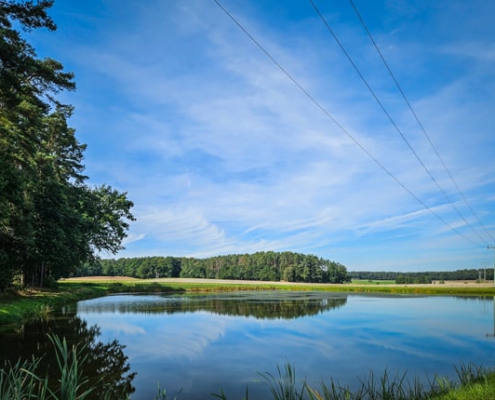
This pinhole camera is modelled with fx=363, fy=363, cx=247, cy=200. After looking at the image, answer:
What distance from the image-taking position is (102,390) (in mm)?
10219

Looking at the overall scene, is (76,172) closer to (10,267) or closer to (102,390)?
(10,267)

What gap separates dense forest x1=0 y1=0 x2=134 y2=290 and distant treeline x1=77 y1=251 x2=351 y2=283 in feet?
266

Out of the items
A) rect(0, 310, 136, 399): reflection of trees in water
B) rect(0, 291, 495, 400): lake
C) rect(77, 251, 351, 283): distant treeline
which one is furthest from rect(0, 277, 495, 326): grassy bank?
rect(77, 251, 351, 283): distant treeline

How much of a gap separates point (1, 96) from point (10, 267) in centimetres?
1209

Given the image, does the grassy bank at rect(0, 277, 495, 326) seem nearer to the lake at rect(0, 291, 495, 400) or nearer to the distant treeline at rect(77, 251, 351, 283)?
the lake at rect(0, 291, 495, 400)

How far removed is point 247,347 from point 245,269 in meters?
115

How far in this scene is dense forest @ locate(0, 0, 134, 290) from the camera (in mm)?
16984

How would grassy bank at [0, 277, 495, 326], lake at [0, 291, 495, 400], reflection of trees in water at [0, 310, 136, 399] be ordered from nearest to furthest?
1. reflection of trees in water at [0, 310, 136, 399]
2. lake at [0, 291, 495, 400]
3. grassy bank at [0, 277, 495, 326]

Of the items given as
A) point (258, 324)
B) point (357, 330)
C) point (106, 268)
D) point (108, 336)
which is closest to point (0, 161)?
point (108, 336)

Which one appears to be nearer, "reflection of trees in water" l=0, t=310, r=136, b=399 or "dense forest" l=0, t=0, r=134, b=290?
"reflection of trees in water" l=0, t=310, r=136, b=399

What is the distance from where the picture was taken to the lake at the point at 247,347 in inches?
466

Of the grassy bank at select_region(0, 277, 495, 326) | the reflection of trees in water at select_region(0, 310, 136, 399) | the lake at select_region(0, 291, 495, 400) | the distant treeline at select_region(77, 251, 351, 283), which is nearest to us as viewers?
the reflection of trees in water at select_region(0, 310, 136, 399)

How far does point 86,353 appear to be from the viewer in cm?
1448

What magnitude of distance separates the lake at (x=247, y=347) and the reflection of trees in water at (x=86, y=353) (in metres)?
0.04
